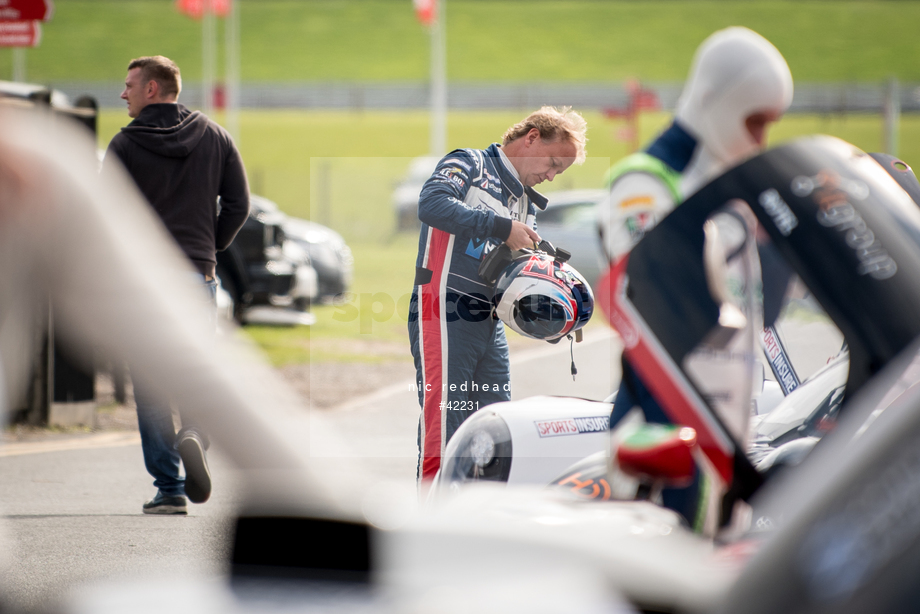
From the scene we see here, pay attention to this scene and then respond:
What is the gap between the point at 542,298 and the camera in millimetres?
3932

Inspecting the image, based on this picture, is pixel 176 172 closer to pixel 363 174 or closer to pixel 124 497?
pixel 124 497

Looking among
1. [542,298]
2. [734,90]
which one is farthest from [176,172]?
[734,90]

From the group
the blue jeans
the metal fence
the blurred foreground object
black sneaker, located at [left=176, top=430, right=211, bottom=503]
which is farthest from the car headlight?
the metal fence

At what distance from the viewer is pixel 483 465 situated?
10.9 feet

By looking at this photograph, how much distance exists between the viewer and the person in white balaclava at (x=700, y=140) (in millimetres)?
2295

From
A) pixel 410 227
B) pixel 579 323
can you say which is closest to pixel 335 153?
pixel 410 227

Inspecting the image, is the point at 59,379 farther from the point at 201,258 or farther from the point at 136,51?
the point at 136,51

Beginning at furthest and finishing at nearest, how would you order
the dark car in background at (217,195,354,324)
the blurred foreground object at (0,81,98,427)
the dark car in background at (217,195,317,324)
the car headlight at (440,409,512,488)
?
the dark car in background at (217,195,354,324), the dark car in background at (217,195,317,324), the blurred foreground object at (0,81,98,427), the car headlight at (440,409,512,488)

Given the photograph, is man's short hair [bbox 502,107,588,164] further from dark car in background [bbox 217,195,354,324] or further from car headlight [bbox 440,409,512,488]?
dark car in background [bbox 217,195,354,324]

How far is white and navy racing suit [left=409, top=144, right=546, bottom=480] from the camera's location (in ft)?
13.6

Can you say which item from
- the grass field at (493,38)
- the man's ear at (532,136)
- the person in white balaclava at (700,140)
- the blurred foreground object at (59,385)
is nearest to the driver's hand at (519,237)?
the man's ear at (532,136)

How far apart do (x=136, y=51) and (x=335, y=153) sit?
31.3 meters

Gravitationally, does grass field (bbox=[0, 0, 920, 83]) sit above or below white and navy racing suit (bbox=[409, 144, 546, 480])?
above

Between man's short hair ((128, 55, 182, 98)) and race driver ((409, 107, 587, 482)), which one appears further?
man's short hair ((128, 55, 182, 98))
